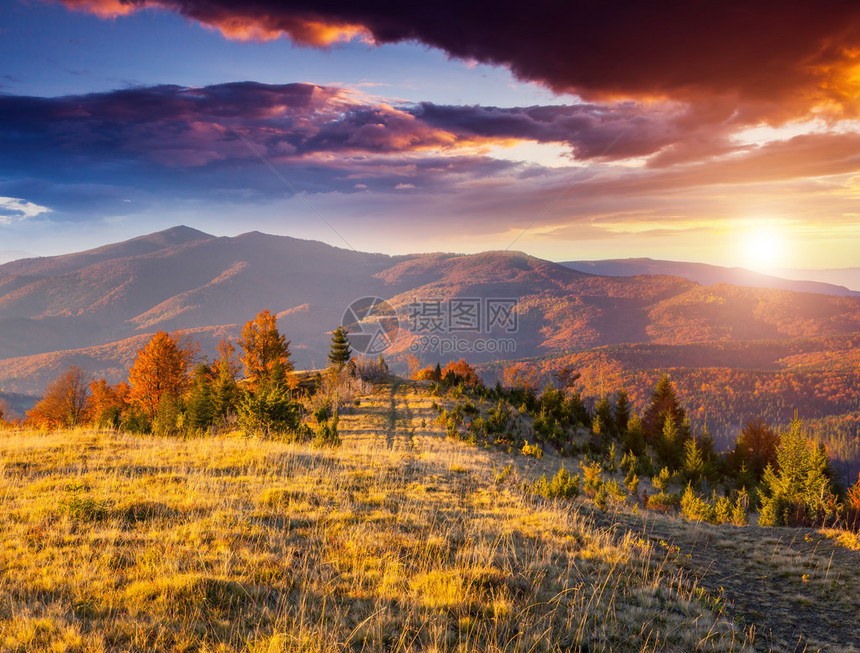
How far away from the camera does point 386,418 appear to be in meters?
34.2

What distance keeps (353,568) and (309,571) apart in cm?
59

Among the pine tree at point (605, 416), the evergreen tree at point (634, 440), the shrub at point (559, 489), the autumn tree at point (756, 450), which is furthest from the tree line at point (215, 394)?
the autumn tree at point (756, 450)

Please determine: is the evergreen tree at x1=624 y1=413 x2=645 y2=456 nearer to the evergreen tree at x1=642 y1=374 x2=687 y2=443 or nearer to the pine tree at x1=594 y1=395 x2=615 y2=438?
the pine tree at x1=594 y1=395 x2=615 y2=438

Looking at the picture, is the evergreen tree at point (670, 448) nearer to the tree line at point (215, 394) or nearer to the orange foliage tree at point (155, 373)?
the tree line at point (215, 394)

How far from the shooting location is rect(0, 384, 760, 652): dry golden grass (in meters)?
4.20

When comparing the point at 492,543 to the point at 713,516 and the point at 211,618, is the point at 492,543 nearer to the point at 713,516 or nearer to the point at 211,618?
the point at 211,618

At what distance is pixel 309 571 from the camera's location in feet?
17.4

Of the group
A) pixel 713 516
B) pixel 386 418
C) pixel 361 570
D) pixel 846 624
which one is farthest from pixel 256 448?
pixel 386 418

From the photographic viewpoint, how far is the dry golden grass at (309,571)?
13.8ft

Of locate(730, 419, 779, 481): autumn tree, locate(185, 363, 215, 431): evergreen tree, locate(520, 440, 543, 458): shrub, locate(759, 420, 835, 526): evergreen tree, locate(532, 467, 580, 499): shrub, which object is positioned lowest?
locate(730, 419, 779, 481): autumn tree

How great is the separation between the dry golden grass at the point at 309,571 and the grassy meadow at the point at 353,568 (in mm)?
28

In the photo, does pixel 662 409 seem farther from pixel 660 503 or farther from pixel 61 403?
pixel 61 403

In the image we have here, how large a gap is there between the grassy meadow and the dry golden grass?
0.09ft

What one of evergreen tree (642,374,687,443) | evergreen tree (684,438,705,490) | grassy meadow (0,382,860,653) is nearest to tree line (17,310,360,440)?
grassy meadow (0,382,860,653)
